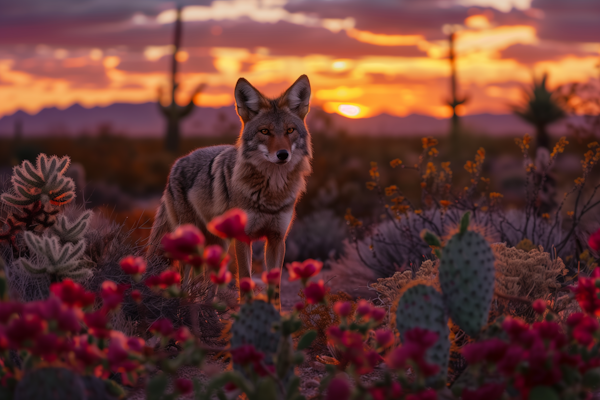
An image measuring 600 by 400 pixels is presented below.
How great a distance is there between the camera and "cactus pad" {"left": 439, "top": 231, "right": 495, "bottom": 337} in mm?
2963

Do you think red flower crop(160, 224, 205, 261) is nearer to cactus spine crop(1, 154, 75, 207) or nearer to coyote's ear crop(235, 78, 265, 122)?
cactus spine crop(1, 154, 75, 207)

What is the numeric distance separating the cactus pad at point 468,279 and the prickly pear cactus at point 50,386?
190cm

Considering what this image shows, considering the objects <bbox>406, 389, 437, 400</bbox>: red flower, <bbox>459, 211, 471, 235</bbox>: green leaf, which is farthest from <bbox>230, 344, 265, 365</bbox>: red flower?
<bbox>459, 211, 471, 235</bbox>: green leaf

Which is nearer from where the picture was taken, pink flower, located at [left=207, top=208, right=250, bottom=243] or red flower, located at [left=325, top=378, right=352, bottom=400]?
red flower, located at [left=325, top=378, right=352, bottom=400]

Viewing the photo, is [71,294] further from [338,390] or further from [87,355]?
[338,390]

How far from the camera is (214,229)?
99.6 inches

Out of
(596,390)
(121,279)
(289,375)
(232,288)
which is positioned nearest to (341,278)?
(232,288)

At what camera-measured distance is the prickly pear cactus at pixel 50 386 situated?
243 cm

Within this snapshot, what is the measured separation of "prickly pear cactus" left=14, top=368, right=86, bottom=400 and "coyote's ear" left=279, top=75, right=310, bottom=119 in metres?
3.31

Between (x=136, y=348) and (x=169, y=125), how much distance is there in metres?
27.1

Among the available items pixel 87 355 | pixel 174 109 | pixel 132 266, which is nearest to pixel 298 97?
pixel 132 266

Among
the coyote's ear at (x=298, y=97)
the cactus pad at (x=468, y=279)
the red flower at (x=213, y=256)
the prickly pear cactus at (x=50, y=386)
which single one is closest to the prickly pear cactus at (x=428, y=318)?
the cactus pad at (x=468, y=279)

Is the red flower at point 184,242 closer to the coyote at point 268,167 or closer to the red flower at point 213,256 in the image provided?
the red flower at point 213,256

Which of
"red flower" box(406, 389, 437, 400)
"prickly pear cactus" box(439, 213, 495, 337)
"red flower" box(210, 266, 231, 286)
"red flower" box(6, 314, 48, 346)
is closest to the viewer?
"red flower" box(6, 314, 48, 346)
